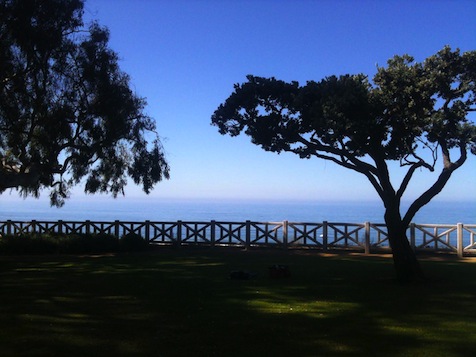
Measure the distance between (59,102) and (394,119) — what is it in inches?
435

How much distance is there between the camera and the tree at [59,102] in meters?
15.6

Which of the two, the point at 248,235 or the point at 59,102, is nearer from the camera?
the point at 59,102

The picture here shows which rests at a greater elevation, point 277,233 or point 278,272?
point 277,233

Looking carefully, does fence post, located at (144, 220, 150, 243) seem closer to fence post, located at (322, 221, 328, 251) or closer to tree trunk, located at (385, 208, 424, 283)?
fence post, located at (322, 221, 328, 251)

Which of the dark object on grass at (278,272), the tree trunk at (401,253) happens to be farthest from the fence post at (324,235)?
the dark object on grass at (278,272)

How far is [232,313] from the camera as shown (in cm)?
933

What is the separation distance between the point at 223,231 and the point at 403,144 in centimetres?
1257

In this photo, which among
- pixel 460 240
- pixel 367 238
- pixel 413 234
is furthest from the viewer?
pixel 367 238

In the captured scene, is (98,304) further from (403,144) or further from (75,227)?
(75,227)

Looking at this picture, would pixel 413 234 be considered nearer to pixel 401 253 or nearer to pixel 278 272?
pixel 401 253

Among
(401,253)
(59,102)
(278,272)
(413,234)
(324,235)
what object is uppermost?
(59,102)

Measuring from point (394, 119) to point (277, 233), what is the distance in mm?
11388

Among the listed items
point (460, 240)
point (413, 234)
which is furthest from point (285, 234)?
point (460, 240)

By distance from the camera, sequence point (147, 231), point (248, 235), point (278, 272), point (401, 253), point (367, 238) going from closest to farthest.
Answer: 1. point (401, 253)
2. point (278, 272)
3. point (367, 238)
4. point (248, 235)
5. point (147, 231)
